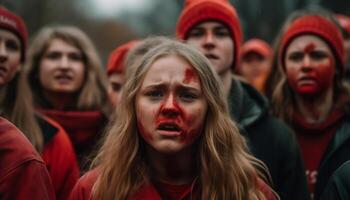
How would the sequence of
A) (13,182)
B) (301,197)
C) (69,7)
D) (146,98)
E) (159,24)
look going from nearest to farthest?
1. (13,182)
2. (146,98)
3. (301,197)
4. (159,24)
5. (69,7)

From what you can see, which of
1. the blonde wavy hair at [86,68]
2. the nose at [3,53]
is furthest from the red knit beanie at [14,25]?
the blonde wavy hair at [86,68]

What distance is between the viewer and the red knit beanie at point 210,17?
605cm

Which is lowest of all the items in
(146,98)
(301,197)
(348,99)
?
(301,197)

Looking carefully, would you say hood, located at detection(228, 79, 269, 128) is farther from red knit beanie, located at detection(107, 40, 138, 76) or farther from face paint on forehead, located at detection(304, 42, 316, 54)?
red knit beanie, located at detection(107, 40, 138, 76)

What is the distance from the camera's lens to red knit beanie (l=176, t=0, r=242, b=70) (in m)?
6.05

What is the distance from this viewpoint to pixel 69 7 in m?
25.6

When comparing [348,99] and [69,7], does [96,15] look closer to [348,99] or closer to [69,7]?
[69,7]

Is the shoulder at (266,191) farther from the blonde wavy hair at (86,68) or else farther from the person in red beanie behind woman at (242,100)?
the blonde wavy hair at (86,68)

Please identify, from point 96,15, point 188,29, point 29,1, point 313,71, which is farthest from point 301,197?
point 96,15

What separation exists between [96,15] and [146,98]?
2643 centimetres

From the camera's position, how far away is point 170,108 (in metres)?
4.24

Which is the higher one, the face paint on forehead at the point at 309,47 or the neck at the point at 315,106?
the face paint on forehead at the point at 309,47

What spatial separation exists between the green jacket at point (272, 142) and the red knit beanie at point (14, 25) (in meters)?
1.79

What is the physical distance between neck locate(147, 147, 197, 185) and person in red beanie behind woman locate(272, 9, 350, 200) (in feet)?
5.22
